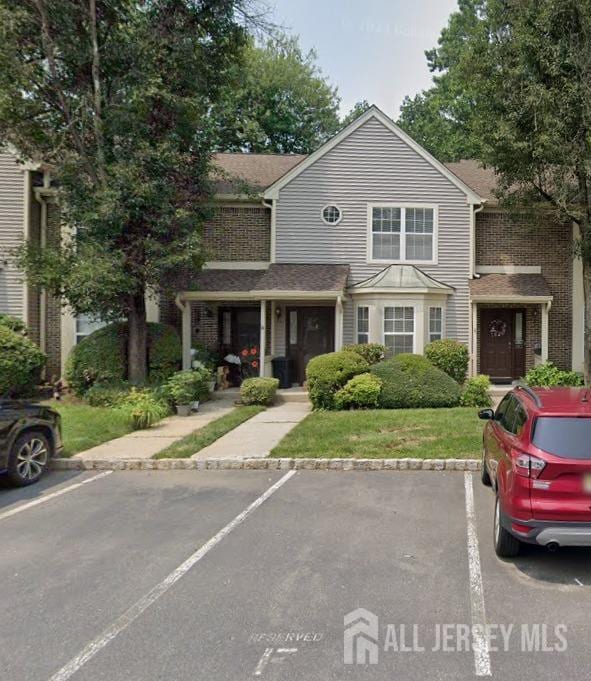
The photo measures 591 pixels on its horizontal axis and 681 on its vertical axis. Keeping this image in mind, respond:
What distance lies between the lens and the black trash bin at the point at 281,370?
48.5ft

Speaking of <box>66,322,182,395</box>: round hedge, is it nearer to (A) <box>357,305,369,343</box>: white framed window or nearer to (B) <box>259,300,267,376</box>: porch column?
(B) <box>259,300,267,376</box>: porch column

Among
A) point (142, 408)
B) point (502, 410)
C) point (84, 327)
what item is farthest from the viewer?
point (84, 327)

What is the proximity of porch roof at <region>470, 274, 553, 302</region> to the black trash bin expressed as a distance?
5906mm

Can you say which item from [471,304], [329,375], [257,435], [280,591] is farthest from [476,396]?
[280,591]

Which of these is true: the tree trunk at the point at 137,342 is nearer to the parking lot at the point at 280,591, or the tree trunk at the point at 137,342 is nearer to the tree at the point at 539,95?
the parking lot at the point at 280,591

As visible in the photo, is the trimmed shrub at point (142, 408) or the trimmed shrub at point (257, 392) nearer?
the trimmed shrub at point (142, 408)

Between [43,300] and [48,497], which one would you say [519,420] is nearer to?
[48,497]

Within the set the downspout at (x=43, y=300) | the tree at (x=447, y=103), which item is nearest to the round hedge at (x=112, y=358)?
the downspout at (x=43, y=300)

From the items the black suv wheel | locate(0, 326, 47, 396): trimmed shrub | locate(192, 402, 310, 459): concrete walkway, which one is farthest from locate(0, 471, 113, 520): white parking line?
locate(0, 326, 47, 396): trimmed shrub

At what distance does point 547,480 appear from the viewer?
4.06 m

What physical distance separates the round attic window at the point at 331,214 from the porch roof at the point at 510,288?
4540 millimetres

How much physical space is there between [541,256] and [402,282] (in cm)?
482

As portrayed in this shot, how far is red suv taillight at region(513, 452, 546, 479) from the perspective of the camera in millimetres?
4094

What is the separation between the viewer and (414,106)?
146 ft
